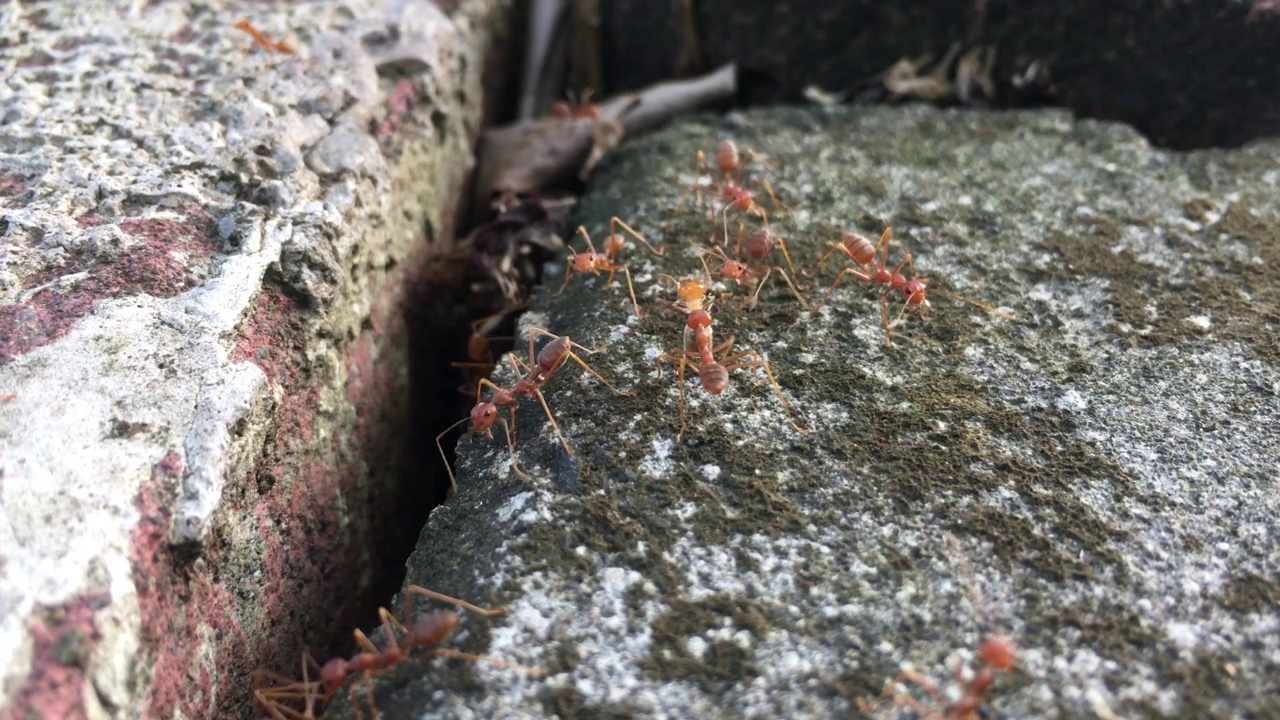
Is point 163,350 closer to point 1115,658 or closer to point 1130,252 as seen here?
point 1115,658

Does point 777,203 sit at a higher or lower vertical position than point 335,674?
higher

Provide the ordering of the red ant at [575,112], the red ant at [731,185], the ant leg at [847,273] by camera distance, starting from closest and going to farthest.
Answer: the ant leg at [847,273]
the red ant at [731,185]
the red ant at [575,112]

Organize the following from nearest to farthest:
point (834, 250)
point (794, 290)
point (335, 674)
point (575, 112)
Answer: point (335, 674)
point (794, 290)
point (834, 250)
point (575, 112)

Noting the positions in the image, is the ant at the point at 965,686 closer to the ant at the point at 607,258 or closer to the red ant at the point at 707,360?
the red ant at the point at 707,360

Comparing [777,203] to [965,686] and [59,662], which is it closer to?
[965,686]

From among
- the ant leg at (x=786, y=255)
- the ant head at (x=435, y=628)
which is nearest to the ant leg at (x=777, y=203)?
the ant leg at (x=786, y=255)

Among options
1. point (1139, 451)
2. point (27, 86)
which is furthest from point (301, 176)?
point (1139, 451)

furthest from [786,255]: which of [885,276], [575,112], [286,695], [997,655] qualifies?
[286,695]
